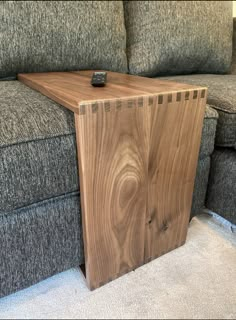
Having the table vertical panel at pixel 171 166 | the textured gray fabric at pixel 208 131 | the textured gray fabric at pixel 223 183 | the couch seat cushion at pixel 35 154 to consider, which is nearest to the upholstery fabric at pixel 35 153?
the couch seat cushion at pixel 35 154

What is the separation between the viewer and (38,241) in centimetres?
69

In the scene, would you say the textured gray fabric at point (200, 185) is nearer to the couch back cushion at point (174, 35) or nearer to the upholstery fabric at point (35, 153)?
the upholstery fabric at point (35, 153)

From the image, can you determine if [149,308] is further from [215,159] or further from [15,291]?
[215,159]

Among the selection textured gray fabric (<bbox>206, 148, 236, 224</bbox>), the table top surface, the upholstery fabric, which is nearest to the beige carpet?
textured gray fabric (<bbox>206, 148, 236, 224</bbox>)

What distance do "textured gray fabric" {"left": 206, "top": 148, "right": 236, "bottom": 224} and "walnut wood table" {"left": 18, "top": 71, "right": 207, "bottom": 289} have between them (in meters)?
0.16

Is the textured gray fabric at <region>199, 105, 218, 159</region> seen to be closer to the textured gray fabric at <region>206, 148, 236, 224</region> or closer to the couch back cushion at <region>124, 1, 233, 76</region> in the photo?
the textured gray fabric at <region>206, 148, 236, 224</region>

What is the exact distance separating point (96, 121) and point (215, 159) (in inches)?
20.1

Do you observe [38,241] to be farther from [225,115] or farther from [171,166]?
[225,115]

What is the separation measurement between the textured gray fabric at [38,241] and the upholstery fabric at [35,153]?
0.10 ft

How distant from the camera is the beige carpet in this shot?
0.69 metres

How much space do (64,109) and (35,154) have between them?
0.47 feet

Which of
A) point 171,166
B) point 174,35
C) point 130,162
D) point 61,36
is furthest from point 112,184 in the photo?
point 174,35

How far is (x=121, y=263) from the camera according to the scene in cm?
77

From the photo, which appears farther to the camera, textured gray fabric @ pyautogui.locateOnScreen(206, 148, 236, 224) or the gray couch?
textured gray fabric @ pyautogui.locateOnScreen(206, 148, 236, 224)
